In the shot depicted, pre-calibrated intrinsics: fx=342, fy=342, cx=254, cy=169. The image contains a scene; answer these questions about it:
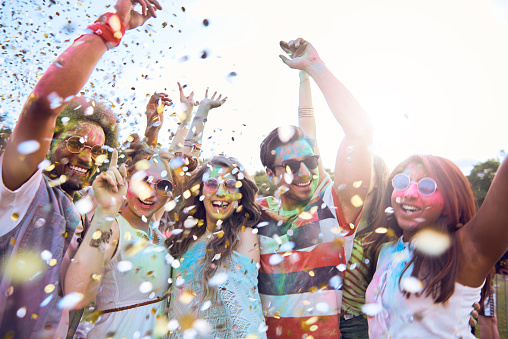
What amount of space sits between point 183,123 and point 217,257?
2751mm

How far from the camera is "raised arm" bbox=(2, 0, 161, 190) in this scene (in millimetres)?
1881

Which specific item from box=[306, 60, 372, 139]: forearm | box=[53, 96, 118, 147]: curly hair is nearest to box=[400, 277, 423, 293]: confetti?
box=[306, 60, 372, 139]: forearm

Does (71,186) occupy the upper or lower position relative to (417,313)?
upper

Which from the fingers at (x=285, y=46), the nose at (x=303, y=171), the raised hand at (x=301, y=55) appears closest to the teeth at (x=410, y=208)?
the nose at (x=303, y=171)

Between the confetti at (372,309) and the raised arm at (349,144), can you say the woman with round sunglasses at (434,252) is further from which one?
the raised arm at (349,144)

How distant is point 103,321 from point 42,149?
1473mm

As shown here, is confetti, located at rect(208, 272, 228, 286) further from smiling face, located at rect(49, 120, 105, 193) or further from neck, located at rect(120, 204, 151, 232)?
Result: smiling face, located at rect(49, 120, 105, 193)

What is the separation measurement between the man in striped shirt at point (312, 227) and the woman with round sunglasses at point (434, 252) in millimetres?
326

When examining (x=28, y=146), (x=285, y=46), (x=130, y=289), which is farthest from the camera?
(x=285, y=46)

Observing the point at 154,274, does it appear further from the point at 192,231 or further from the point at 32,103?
the point at 32,103

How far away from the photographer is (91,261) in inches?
100

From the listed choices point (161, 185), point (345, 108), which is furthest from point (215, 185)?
point (345, 108)

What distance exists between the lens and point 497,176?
2021mm

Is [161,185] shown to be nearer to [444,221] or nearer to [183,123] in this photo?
[183,123]
